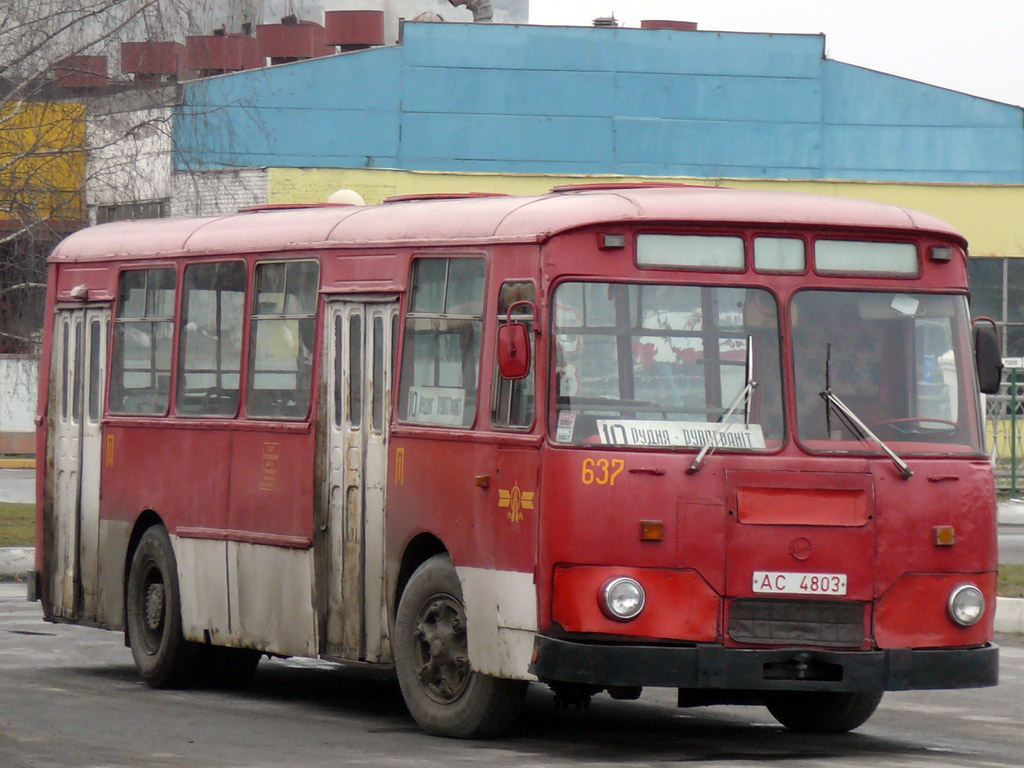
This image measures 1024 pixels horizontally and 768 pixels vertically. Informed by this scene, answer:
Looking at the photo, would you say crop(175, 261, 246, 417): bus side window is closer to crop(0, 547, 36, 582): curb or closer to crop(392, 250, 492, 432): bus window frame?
crop(392, 250, 492, 432): bus window frame

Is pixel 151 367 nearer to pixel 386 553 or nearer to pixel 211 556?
pixel 211 556

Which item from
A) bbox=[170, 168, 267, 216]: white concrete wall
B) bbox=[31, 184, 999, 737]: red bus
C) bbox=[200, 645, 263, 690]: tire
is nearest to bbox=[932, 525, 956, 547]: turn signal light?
bbox=[31, 184, 999, 737]: red bus

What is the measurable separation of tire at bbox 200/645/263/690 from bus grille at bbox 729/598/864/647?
4.45m

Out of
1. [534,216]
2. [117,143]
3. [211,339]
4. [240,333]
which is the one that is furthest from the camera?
[117,143]

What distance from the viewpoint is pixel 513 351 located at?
32.1 ft

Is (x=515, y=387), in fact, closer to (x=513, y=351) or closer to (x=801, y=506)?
(x=513, y=351)

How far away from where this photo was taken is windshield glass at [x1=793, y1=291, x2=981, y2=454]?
32.8ft

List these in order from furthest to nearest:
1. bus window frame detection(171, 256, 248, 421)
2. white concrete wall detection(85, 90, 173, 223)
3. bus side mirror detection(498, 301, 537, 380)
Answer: white concrete wall detection(85, 90, 173, 223) → bus window frame detection(171, 256, 248, 421) → bus side mirror detection(498, 301, 537, 380)

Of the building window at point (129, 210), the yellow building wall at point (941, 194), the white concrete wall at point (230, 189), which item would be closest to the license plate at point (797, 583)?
the building window at point (129, 210)

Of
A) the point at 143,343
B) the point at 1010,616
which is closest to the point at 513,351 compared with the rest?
the point at 143,343

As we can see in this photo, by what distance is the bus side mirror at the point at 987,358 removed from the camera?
1042 centimetres

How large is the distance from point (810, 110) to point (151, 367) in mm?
35796

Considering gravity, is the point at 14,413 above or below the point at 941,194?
below

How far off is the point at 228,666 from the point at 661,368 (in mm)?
4722
